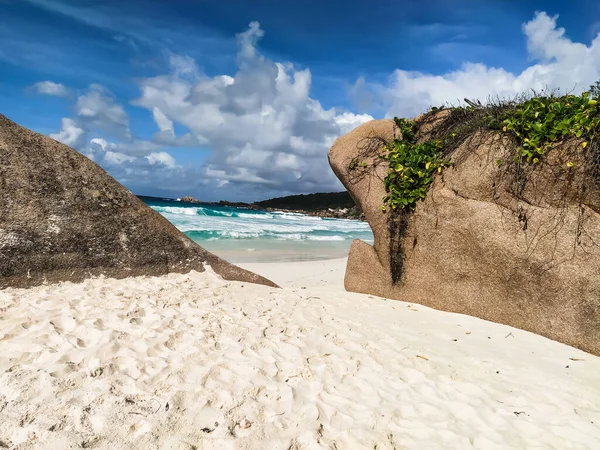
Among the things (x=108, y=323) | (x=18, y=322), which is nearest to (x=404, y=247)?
(x=108, y=323)

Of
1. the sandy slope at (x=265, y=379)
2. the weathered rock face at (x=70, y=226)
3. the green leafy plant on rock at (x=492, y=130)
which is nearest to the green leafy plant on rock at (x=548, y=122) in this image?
the green leafy plant on rock at (x=492, y=130)

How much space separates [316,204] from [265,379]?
64.5 meters

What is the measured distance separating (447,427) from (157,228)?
15.2 feet

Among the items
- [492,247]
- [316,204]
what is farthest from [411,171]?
[316,204]

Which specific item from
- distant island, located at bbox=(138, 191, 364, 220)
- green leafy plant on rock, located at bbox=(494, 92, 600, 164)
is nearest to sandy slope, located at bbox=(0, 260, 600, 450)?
green leafy plant on rock, located at bbox=(494, 92, 600, 164)

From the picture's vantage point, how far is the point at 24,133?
18.1ft

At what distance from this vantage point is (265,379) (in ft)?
→ 9.86

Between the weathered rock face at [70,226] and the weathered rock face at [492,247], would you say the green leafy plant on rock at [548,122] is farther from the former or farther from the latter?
the weathered rock face at [70,226]

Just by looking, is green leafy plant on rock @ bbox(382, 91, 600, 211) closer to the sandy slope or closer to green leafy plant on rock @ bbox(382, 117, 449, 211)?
green leafy plant on rock @ bbox(382, 117, 449, 211)

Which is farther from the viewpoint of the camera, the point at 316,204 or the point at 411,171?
the point at 316,204

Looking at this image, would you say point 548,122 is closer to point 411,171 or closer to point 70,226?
point 411,171

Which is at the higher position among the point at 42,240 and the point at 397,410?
the point at 42,240

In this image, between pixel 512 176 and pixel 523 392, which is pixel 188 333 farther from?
pixel 512 176

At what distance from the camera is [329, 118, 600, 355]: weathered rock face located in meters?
4.29
